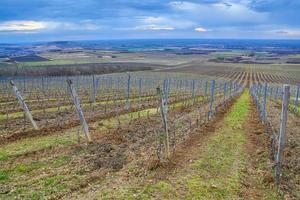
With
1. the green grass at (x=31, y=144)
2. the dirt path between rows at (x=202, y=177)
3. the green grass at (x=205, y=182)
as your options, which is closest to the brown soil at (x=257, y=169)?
the dirt path between rows at (x=202, y=177)

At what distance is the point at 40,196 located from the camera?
26.1 ft

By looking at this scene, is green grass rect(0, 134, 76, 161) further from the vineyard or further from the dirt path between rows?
the dirt path between rows

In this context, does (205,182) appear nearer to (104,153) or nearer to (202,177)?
(202,177)

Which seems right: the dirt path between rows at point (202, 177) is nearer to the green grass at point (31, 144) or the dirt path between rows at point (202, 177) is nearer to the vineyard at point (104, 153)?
the vineyard at point (104, 153)

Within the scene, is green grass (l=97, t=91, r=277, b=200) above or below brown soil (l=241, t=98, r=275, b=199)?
above

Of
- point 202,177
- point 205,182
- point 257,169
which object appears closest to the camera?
point 205,182

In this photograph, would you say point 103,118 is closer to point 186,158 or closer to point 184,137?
point 184,137

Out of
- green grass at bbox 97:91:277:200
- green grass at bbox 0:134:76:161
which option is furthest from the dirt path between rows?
green grass at bbox 0:134:76:161

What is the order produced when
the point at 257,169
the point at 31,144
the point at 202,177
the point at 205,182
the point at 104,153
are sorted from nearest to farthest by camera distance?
the point at 205,182 → the point at 202,177 → the point at 257,169 → the point at 104,153 → the point at 31,144

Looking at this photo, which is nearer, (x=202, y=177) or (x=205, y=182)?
(x=205, y=182)

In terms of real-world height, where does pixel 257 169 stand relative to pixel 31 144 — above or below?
below

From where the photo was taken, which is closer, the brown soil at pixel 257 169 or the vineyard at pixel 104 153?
the vineyard at pixel 104 153

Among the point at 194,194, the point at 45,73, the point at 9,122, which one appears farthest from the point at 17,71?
the point at 194,194

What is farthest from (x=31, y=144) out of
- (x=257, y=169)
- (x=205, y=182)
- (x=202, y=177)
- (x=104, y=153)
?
(x=257, y=169)
